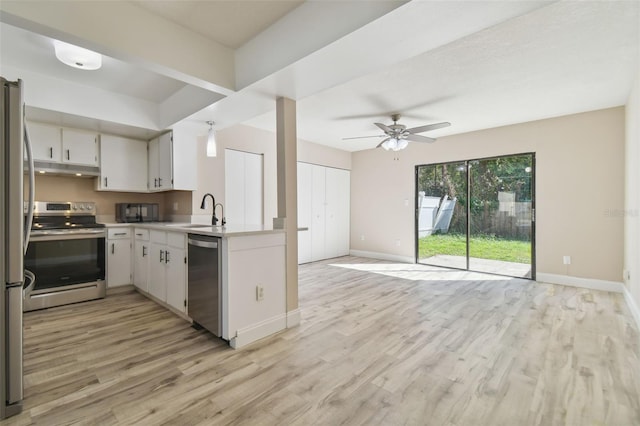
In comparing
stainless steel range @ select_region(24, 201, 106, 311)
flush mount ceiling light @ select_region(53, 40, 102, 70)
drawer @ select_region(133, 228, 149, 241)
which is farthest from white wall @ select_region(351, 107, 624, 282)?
stainless steel range @ select_region(24, 201, 106, 311)

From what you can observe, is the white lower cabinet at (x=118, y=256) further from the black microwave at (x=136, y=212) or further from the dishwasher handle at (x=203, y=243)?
the dishwasher handle at (x=203, y=243)

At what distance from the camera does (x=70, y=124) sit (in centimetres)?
346

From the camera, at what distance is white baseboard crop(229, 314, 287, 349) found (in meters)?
2.38

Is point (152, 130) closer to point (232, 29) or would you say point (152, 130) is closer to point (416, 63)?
point (232, 29)

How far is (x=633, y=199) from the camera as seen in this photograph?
10.4 feet

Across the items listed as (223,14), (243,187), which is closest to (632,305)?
(223,14)

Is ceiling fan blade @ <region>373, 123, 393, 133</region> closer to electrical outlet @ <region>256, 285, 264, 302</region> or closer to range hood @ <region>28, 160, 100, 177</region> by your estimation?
electrical outlet @ <region>256, 285, 264, 302</region>

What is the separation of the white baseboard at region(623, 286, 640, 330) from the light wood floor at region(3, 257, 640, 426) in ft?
0.29

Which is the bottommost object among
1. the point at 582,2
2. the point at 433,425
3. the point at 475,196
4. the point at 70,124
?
the point at 433,425

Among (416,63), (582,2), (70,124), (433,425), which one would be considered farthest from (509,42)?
(70,124)

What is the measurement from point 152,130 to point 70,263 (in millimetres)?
1820

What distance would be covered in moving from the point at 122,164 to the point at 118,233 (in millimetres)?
970

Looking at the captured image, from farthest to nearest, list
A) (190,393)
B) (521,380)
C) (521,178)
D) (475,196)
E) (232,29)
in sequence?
(475,196) < (521,178) < (232,29) < (521,380) < (190,393)

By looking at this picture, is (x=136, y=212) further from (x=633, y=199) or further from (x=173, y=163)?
(x=633, y=199)
